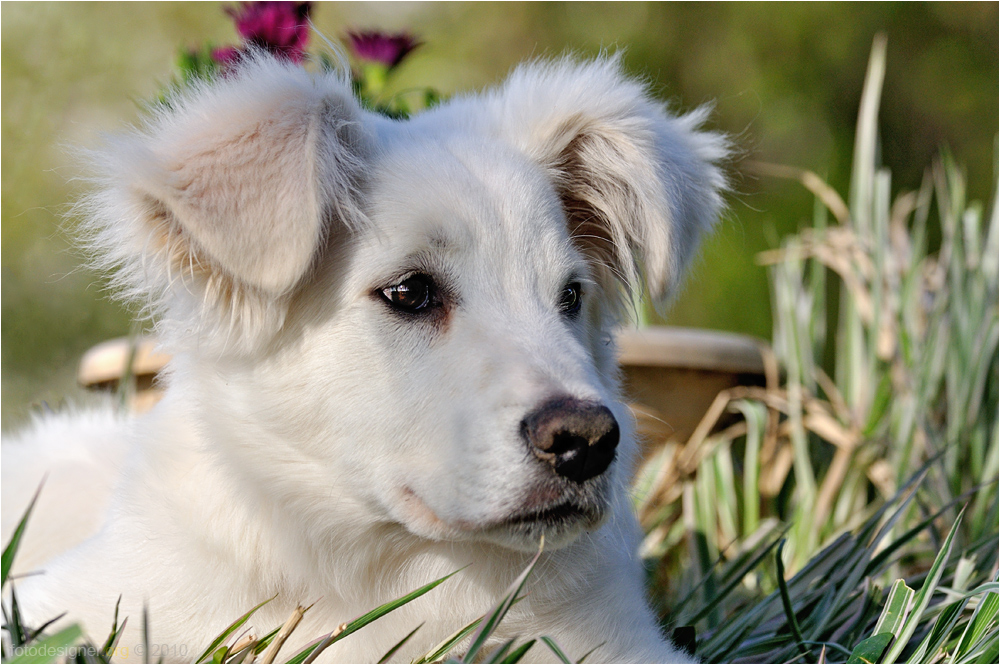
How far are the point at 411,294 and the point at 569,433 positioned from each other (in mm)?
567

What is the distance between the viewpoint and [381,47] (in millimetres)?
3893

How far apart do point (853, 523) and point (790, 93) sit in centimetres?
880

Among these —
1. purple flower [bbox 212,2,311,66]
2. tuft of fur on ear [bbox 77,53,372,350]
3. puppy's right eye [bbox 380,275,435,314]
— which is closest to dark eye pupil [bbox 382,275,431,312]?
puppy's right eye [bbox 380,275,435,314]

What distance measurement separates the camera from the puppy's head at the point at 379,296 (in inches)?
73.3

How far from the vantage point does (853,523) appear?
4145 mm

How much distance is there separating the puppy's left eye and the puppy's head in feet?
0.03

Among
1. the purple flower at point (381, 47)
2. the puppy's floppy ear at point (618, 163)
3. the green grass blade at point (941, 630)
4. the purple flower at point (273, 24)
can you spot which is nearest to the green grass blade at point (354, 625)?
the puppy's floppy ear at point (618, 163)

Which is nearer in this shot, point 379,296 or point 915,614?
point 379,296

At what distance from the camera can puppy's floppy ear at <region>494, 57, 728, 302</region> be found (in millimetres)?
2441

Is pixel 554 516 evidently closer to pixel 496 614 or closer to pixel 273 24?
pixel 496 614

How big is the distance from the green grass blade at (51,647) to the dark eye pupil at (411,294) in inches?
37.7

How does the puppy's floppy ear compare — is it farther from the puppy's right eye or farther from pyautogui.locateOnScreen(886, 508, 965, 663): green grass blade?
pyautogui.locateOnScreen(886, 508, 965, 663): green grass blade

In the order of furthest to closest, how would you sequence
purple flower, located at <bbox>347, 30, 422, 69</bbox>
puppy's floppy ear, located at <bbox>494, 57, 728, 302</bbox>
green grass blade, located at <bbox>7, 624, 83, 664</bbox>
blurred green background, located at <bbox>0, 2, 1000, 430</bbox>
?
1. blurred green background, located at <bbox>0, 2, 1000, 430</bbox>
2. purple flower, located at <bbox>347, 30, 422, 69</bbox>
3. puppy's floppy ear, located at <bbox>494, 57, 728, 302</bbox>
4. green grass blade, located at <bbox>7, 624, 83, 664</bbox>

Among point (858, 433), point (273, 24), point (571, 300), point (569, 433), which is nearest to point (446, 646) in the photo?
point (569, 433)
